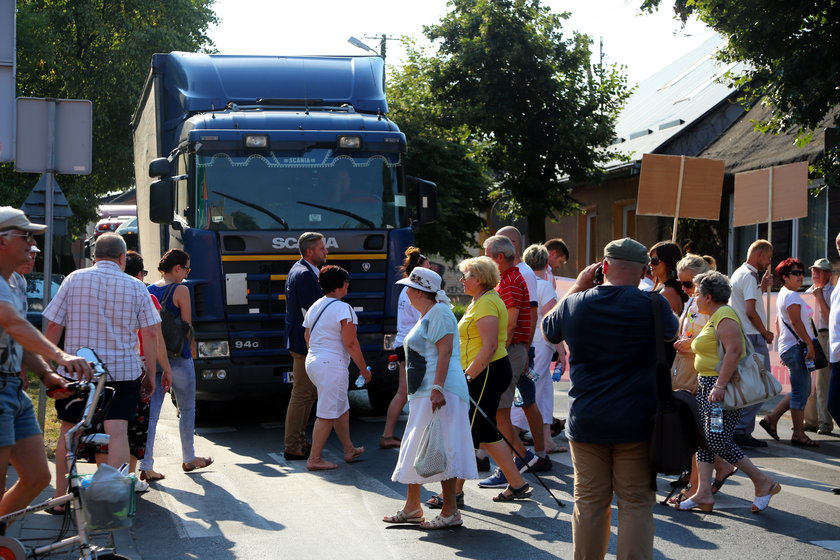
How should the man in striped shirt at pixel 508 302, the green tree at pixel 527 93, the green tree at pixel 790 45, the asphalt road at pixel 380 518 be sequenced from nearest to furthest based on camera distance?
the asphalt road at pixel 380 518
the man in striped shirt at pixel 508 302
the green tree at pixel 790 45
the green tree at pixel 527 93

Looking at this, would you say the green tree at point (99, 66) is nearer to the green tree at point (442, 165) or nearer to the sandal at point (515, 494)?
the green tree at point (442, 165)

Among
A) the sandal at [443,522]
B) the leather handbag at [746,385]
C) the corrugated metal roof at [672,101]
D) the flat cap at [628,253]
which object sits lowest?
the sandal at [443,522]

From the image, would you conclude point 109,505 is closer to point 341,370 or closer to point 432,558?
point 432,558

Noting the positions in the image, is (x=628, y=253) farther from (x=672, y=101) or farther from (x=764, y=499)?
(x=672, y=101)

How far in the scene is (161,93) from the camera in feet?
41.5

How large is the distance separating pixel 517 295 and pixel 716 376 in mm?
1637

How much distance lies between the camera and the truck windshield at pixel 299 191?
36.0ft

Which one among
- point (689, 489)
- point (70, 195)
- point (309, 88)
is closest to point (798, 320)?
point (689, 489)

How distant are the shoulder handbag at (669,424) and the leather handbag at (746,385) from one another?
216cm

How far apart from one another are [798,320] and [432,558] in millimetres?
5971

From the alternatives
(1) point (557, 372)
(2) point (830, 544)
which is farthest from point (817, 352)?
(2) point (830, 544)

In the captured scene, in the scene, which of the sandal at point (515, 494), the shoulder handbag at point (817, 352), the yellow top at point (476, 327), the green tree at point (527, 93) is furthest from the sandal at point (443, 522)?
the green tree at point (527, 93)

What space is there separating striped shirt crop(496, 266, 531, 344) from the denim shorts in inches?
143

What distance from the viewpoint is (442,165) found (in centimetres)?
2919
